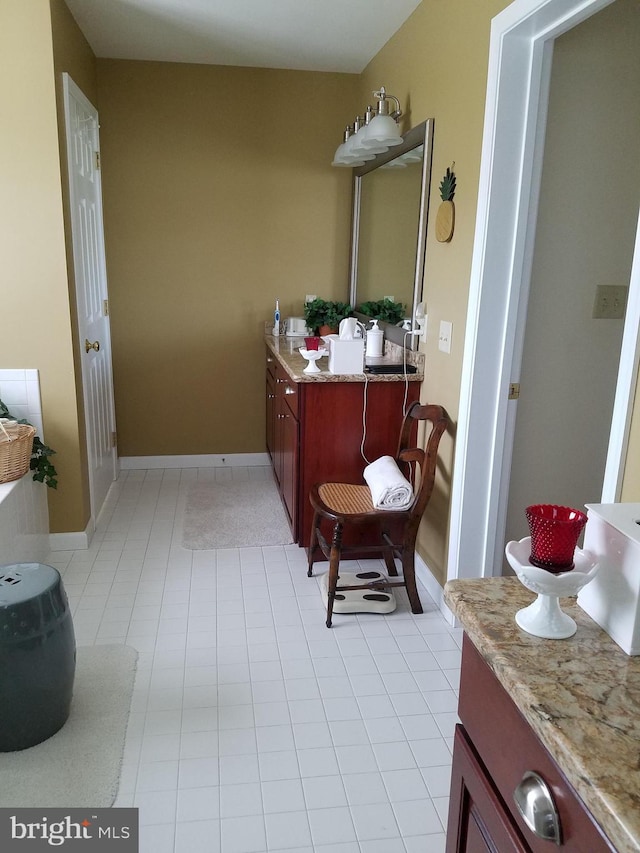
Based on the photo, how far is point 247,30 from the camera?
3424 millimetres

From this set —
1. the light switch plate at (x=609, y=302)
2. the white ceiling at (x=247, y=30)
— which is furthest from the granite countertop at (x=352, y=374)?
the white ceiling at (x=247, y=30)

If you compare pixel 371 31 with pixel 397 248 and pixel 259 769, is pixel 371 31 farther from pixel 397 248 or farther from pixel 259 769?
pixel 259 769

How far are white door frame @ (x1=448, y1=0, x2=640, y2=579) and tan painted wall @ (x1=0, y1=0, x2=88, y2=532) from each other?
1829 mm

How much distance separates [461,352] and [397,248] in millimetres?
1046

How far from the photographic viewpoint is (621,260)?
8.45ft

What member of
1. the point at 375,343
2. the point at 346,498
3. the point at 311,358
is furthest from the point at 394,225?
the point at 346,498

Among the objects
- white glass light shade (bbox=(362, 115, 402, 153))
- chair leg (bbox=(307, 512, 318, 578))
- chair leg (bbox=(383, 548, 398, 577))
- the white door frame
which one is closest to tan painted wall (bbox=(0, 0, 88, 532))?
chair leg (bbox=(307, 512, 318, 578))

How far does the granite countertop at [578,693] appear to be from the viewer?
78 centimetres

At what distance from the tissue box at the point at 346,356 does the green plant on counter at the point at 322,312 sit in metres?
1.22

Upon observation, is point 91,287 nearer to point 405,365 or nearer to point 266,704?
point 405,365

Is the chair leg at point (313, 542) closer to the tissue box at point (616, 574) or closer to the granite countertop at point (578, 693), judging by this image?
the granite countertop at point (578, 693)

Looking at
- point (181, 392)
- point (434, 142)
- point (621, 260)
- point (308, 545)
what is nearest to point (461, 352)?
point (621, 260)

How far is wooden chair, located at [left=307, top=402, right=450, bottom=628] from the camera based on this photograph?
2.65 meters

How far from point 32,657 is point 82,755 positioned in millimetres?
331
